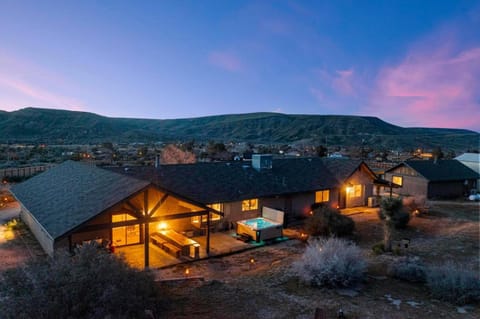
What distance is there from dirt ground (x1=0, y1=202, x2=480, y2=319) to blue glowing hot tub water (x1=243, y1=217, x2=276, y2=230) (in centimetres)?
146

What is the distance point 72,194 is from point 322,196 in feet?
56.8

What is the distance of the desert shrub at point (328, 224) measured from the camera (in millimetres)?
16906

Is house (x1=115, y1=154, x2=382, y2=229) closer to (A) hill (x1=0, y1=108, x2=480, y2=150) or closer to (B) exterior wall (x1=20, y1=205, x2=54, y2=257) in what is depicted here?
(B) exterior wall (x1=20, y1=205, x2=54, y2=257)

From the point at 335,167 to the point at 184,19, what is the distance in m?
18.7

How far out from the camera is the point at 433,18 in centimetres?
2558

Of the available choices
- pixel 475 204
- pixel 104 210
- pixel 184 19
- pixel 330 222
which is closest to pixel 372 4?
pixel 184 19

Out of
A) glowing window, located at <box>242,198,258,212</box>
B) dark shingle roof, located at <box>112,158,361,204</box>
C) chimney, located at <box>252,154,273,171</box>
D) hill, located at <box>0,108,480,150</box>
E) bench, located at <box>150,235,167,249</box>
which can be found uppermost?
hill, located at <box>0,108,480,150</box>

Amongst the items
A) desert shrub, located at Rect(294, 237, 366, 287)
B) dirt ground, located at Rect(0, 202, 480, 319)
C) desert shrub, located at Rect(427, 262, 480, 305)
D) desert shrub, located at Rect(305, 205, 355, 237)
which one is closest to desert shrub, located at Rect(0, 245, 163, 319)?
dirt ground, located at Rect(0, 202, 480, 319)

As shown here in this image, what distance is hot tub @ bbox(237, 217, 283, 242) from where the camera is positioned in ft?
55.8

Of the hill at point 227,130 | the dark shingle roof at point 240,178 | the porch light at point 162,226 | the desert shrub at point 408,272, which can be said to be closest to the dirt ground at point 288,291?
the desert shrub at point 408,272

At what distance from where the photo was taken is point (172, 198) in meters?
17.0

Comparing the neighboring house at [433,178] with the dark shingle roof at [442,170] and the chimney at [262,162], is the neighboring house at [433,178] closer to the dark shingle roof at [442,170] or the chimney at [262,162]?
the dark shingle roof at [442,170]

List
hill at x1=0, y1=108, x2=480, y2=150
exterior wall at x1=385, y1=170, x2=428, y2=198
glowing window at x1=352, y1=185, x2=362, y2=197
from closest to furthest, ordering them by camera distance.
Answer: glowing window at x1=352, y1=185, x2=362, y2=197
exterior wall at x1=385, y1=170, x2=428, y2=198
hill at x1=0, y1=108, x2=480, y2=150

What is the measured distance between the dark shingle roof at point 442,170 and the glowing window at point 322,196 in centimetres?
1368
